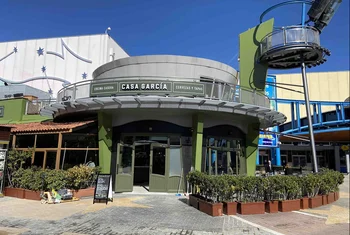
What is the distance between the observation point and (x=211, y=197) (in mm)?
9438

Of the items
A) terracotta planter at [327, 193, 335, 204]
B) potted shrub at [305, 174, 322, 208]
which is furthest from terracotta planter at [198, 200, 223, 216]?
terracotta planter at [327, 193, 335, 204]

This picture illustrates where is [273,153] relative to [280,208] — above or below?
above

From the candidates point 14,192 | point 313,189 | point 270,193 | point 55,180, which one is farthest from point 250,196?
point 14,192

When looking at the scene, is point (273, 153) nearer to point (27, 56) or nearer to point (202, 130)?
point (202, 130)

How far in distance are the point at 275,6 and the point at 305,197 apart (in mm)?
11397

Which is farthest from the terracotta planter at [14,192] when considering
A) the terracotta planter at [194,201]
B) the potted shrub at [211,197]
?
the potted shrub at [211,197]

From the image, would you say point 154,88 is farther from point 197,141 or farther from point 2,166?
point 2,166

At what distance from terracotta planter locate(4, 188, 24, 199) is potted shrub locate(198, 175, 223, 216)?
7.66 m

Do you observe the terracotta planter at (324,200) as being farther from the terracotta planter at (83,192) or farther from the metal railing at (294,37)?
the terracotta planter at (83,192)

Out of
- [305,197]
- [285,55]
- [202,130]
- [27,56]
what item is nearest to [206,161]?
[202,130]

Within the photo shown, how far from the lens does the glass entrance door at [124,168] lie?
1328cm

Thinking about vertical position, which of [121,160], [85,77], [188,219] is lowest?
[188,219]

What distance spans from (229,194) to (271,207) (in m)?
1.66

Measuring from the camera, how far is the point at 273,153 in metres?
31.7
